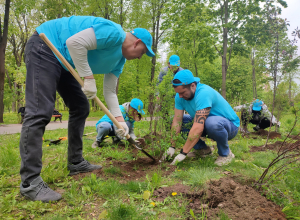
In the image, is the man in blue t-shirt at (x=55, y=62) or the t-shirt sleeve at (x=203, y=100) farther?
the t-shirt sleeve at (x=203, y=100)

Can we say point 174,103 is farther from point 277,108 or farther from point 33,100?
point 277,108

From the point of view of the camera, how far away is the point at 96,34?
6.47ft

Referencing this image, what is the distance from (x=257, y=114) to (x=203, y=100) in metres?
4.05

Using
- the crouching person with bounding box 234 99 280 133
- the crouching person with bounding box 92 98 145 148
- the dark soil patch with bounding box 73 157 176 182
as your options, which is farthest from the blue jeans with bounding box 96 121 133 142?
the crouching person with bounding box 234 99 280 133

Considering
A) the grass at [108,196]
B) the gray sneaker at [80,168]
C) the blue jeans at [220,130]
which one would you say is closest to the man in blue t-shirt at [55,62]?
the grass at [108,196]

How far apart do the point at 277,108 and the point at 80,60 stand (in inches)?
179

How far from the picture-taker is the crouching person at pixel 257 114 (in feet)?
17.8

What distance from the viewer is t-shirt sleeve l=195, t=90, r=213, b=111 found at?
9.85ft

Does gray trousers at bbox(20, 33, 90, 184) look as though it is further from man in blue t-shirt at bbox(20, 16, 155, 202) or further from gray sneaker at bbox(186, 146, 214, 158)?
gray sneaker at bbox(186, 146, 214, 158)

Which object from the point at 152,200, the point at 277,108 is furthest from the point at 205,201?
the point at 277,108

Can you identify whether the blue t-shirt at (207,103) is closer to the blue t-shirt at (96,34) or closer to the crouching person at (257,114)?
the blue t-shirt at (96,34)

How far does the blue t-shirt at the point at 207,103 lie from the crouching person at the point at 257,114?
2.32 meters

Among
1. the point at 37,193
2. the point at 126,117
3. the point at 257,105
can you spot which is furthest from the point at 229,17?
the point at 37,193

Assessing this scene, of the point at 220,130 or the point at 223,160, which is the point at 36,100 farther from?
the point at 223,160
